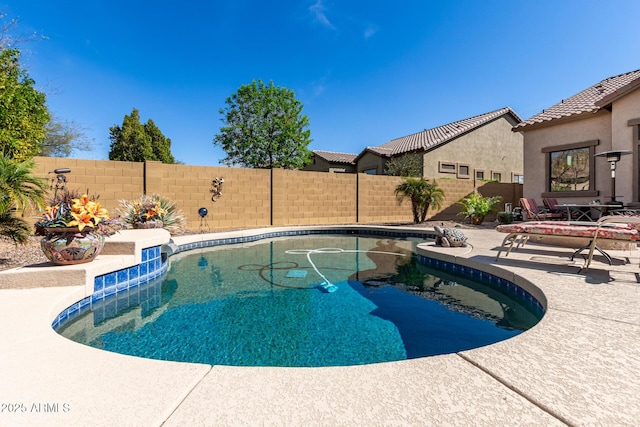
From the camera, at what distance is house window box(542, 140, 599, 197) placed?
10672mm

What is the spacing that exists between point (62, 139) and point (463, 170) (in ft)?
95.3

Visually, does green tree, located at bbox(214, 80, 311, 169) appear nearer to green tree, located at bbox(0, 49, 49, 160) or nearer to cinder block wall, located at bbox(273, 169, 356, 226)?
cinder block wall, located at bbox(273, 169, 356, 226)

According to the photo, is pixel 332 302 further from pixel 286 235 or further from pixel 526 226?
pixel 286 235

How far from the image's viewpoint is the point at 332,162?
25750mm

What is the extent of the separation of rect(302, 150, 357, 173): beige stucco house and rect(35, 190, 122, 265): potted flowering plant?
22520 millimetres

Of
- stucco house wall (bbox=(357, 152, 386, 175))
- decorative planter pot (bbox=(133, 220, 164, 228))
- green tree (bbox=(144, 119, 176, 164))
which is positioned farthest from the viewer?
green tree (bbox=(144, 119, 176, 164))

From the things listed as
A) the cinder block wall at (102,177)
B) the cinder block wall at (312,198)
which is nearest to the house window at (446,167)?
the cinder block wall at (312,198)

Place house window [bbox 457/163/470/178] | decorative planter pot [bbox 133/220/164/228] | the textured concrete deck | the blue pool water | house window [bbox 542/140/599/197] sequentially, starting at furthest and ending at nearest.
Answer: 1. house window [bbox 457/163/470/178]
2. house window [bbox 542/140/599/197]
3. decorative planter pot [bbox 133/220/164/228]
4. the blue pool water
5. the textured concrete deck

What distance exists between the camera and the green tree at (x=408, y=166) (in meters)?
19.0

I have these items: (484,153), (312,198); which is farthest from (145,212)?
(484,153)

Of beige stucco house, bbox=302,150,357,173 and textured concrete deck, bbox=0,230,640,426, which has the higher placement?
beige stucco house, bbox=302,150,357,173

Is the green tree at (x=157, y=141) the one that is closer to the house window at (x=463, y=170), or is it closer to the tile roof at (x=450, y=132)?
the tile roof at (x=450, y=132)

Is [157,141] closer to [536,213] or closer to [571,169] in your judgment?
[536,213]

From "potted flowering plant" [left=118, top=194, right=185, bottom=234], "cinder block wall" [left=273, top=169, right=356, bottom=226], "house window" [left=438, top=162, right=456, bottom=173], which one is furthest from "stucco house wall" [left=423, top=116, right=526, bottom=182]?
"potted flowering plant" [left=118, top=194, right=185, bottom=234]
